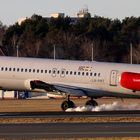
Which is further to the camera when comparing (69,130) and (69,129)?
(69,129)

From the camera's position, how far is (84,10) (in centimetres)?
19762

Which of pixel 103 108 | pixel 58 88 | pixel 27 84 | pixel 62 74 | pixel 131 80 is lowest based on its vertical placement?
pixel 103 108

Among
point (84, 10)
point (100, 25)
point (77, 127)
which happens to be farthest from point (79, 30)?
point (77, 127)

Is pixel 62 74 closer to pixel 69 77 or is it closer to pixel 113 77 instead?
pixel 69 77

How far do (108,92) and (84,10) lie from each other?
14888 centimetres

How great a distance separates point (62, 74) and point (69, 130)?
61.4 ft

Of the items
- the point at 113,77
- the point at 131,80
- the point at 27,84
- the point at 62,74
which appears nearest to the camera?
the point at 131,80

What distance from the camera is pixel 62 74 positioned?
163 feet

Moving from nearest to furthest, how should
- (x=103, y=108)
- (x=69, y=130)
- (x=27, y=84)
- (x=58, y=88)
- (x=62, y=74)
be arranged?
(x=69, y=130)
(x=103, y=108)
(x=58, y=88)
(x=27, y=84)
(x=62, y=74)

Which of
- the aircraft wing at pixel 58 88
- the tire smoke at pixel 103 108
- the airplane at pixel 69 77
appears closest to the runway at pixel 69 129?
the tire smoke at pixel 103 108

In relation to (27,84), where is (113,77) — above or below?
above

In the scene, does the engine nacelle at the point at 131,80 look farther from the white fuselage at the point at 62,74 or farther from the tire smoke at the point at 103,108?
the tire smoke at the point at 103,108

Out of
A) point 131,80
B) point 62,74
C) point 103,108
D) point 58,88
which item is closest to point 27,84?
point 58,88

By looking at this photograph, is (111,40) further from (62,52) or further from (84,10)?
(84,10)
